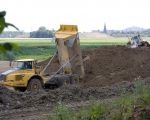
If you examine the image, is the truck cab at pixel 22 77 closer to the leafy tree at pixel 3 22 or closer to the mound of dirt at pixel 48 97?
the mound of dirt at pixel 48 97

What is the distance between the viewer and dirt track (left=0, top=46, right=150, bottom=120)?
610 inches

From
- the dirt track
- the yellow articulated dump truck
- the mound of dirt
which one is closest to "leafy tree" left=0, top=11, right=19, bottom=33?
the dirt track

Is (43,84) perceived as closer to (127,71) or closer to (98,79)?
(98,79)

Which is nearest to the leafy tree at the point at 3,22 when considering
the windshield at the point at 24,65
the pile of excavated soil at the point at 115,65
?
the windshield at the point at 24,65

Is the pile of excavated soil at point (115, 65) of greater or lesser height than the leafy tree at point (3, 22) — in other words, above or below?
below

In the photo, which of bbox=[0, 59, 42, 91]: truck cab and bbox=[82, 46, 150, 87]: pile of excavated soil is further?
bbox=[82, 46, 150, 87]: pile of excavated soil

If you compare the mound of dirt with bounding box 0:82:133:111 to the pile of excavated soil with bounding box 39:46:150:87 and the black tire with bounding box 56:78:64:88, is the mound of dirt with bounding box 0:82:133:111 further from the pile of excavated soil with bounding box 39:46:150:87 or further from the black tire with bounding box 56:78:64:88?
the pile of excavated soil with bounding box 39:46:150:87

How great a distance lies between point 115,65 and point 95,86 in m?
6.57

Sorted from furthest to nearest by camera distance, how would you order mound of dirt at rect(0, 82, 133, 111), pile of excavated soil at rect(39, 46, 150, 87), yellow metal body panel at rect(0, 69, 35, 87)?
pile of excavated soil at rect(39, 46, 150, 87) < yellow metal body panel at rect(0, 69, 35, 87) < mound of dirt at rect(0, 82, 133, 111)

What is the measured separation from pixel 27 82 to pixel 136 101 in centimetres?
1310

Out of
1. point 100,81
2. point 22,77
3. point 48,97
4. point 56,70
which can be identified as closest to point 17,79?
point 22,77

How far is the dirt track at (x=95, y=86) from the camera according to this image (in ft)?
50.8

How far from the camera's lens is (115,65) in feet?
98.9

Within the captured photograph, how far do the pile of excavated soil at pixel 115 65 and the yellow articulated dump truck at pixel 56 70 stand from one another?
1235 millimetres
